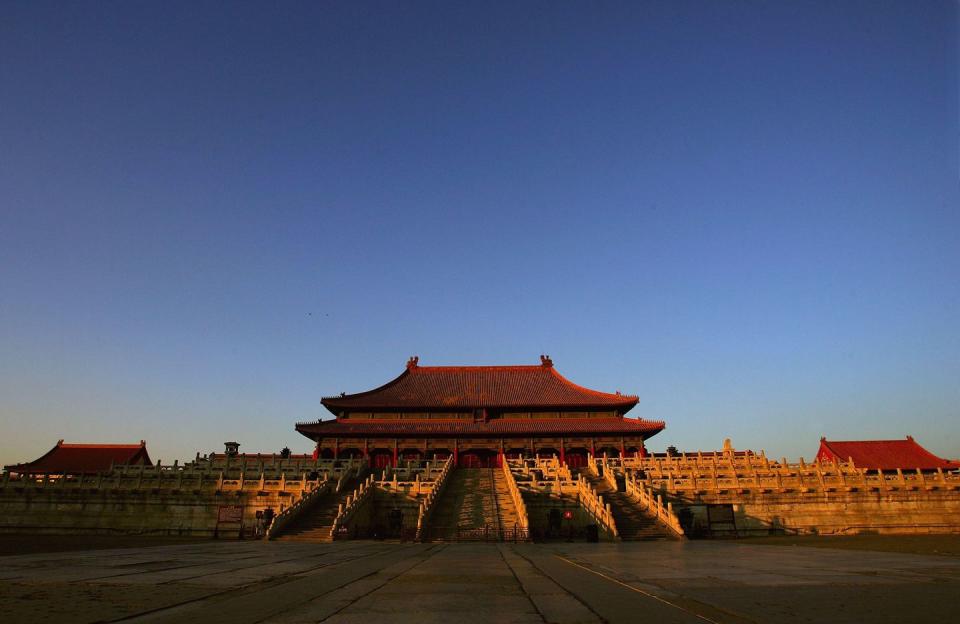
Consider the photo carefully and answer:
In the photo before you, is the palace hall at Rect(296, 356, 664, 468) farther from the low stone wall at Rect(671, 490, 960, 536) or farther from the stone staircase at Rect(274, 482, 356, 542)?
the stone staircase at Rect(274, 482, 356, 542)

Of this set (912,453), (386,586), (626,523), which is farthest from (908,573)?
(912,453)

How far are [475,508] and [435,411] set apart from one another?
21988mm

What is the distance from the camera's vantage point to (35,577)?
7.01m

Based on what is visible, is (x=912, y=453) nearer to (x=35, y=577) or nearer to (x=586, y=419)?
(x=586, y=419)

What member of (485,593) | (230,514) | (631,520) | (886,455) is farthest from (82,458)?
(886,455)

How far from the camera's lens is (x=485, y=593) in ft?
18.4

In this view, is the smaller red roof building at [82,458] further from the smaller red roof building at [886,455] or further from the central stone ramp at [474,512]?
the smaller red roof building at [886,455]

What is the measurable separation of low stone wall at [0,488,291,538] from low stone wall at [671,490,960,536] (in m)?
20.6

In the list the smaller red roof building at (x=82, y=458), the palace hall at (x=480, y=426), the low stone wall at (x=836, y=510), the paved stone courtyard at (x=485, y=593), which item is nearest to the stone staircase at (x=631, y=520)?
the low stone wall at (x=836, y=510)

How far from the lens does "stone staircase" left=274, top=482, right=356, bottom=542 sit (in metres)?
20.4

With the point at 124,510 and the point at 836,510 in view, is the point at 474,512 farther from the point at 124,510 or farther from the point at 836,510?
the point at 124,510

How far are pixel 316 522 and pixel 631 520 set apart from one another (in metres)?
12.6

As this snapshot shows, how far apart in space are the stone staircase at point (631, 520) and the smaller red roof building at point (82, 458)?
37.3 m

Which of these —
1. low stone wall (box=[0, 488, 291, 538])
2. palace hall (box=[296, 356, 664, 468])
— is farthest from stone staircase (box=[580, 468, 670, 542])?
palace hall (box=[296, 356, 664, 468])
